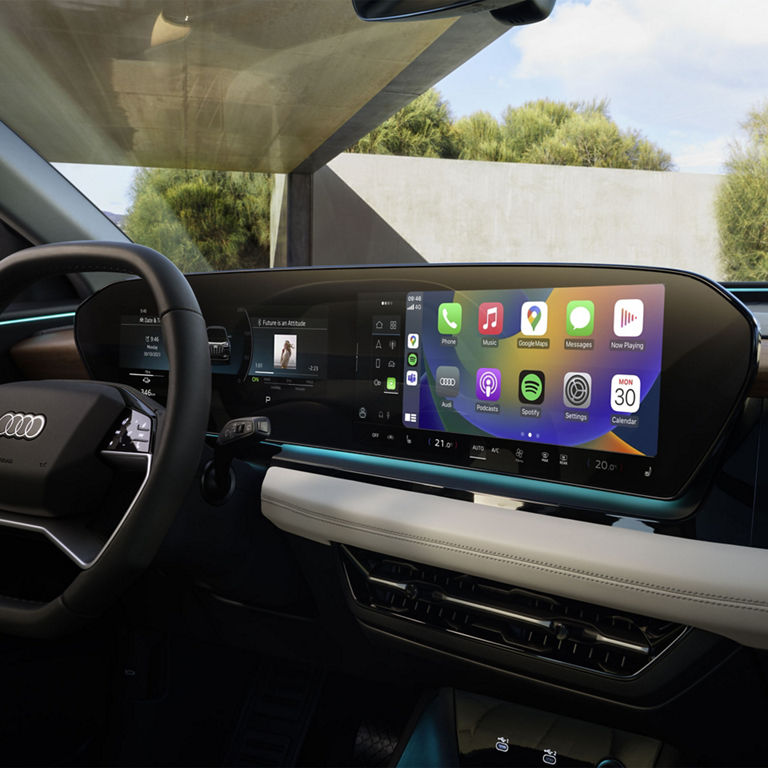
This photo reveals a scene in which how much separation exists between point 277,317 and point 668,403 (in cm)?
78

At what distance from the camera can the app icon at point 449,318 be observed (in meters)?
1.19

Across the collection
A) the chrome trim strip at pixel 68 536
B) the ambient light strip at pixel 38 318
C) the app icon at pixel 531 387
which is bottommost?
the chrome trim strip at pixel 68 536

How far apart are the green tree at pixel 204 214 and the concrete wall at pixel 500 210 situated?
207 inches

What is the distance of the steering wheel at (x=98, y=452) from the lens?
2.97 ft

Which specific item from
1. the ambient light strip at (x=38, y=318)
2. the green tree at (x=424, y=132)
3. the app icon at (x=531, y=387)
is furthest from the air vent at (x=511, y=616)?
the green tree at (x=424, y=132)

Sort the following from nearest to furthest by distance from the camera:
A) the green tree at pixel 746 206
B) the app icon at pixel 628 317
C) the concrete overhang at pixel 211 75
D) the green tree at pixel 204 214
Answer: the app icon at pixel 628 317 → the green tree at pixel 204 214 → the concrete overhang at pixel 211 75 → the green tree at pixel 746 206

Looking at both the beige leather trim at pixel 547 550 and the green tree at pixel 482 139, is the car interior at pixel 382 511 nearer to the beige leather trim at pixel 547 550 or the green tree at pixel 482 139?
the beige leather trim at pixel 547 550

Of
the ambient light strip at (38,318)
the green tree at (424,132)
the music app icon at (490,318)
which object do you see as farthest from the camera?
the green tree at (424,132)

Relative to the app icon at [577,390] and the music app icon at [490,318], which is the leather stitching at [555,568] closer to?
the app icon at [577,390]

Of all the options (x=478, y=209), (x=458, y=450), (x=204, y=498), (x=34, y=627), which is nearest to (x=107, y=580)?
(x=34, y=627)

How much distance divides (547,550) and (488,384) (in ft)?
0.88

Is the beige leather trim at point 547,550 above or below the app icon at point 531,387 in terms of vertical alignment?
below

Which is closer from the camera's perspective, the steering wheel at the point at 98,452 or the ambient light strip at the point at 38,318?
the steering wheel at the point at 98,452

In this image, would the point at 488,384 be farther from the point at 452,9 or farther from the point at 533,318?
the point at 452,9
